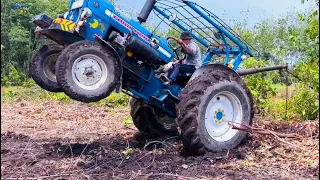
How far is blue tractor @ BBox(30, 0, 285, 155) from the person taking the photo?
200 inches

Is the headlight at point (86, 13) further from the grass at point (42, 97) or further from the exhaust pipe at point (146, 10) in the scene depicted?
the grass at point (42, 97)

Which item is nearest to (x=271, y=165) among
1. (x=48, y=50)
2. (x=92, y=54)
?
(x=92, y=54)

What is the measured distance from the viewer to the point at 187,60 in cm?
651

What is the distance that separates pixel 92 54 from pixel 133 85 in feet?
3.69

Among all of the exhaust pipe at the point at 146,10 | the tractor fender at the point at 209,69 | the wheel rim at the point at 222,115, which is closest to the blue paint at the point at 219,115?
the wheel rim at the point at 222,115

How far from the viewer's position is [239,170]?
4.89 m

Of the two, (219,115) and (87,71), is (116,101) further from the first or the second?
(87,71)

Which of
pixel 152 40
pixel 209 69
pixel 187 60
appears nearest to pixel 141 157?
pixel 209 69

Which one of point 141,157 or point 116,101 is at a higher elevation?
point 116,101

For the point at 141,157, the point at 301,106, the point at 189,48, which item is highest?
the point at 301,106

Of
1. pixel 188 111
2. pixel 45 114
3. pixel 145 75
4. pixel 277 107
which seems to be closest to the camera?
pixel 188 111

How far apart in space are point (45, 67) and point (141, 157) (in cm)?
178

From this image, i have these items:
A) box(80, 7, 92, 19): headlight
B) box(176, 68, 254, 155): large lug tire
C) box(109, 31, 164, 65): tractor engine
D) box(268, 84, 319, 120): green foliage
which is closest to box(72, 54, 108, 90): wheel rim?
box(109, 31, 164, 65): tractor engine

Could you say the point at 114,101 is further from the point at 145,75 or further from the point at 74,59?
the point at 74,59
